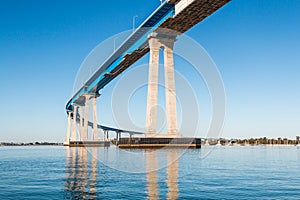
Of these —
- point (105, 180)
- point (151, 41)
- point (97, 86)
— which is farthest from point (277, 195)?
point (97, 86)

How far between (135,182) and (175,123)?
155 ft

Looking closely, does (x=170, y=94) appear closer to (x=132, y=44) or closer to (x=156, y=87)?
(x=156, y=87)

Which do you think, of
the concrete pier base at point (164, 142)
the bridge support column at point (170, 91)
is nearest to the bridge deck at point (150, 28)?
the bridge support column at point (170, 91)

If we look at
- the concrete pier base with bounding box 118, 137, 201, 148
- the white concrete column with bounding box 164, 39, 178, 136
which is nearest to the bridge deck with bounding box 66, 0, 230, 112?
the white concrete column with bounding box 164, 39, 178, 136

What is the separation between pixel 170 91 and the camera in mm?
67125

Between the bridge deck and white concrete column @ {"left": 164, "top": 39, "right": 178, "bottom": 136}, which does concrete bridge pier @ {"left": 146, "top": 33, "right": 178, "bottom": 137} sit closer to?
white concrete column @ {"left": 164, "top": 39, "right": 178, "bottom": 136}

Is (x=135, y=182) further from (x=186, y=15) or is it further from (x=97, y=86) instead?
(x=97, y=86)

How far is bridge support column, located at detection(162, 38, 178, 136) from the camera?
216ft

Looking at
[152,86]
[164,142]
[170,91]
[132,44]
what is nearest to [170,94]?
[170,91]

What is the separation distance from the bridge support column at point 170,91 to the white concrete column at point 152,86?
1985 mm

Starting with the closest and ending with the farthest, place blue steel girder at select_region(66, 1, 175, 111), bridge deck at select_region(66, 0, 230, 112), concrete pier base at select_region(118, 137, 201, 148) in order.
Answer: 1. bridge deck at select_region(66, 0, 230, 112)
2. blue steel girder at select_region(66, 1, 175, 111)
3. concrete pier base at select_region(118, 137, 201, 148)

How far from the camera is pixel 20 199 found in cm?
1471

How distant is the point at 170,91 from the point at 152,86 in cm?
366

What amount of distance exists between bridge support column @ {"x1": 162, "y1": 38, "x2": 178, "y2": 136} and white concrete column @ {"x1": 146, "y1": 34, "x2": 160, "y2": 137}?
199 centimetres
